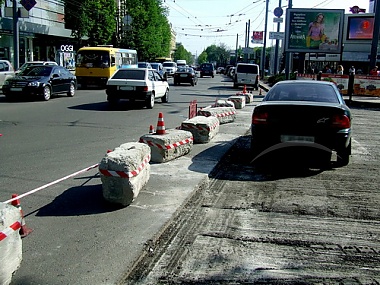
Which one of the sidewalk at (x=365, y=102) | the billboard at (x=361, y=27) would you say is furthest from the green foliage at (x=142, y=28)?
the sidewalk at (x=365, y=102)

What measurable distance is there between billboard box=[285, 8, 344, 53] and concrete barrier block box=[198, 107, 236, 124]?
16805 mm

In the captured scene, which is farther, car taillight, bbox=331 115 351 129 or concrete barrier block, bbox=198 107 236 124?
concrete barrier block, bbox=198 107 236 124

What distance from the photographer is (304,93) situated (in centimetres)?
861

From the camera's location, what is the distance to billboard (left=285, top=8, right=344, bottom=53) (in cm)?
2948

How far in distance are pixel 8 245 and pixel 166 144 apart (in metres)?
4.72

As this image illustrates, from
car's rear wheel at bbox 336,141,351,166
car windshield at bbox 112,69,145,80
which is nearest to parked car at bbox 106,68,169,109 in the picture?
car windshield at bbox 112,69,145,80

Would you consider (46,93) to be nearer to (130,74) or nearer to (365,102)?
(130,74)

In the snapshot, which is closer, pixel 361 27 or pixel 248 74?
pixel 248 74

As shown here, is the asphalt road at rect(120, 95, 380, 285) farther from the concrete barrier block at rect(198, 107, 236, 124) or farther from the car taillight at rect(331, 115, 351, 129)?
the concrete barrier block at rect(198, 107, 236, 124)

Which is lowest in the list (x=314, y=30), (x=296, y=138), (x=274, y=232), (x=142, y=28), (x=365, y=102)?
(x=274, y=232)

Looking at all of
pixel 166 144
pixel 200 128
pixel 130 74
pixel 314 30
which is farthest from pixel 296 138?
pixel 314 30

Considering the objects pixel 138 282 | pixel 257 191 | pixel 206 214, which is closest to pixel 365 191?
pixel 257 191

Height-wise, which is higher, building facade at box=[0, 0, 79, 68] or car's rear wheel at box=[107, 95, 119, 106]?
building facade at box=[0, 0, 79, 68]

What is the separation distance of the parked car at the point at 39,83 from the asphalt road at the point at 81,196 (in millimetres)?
6463
